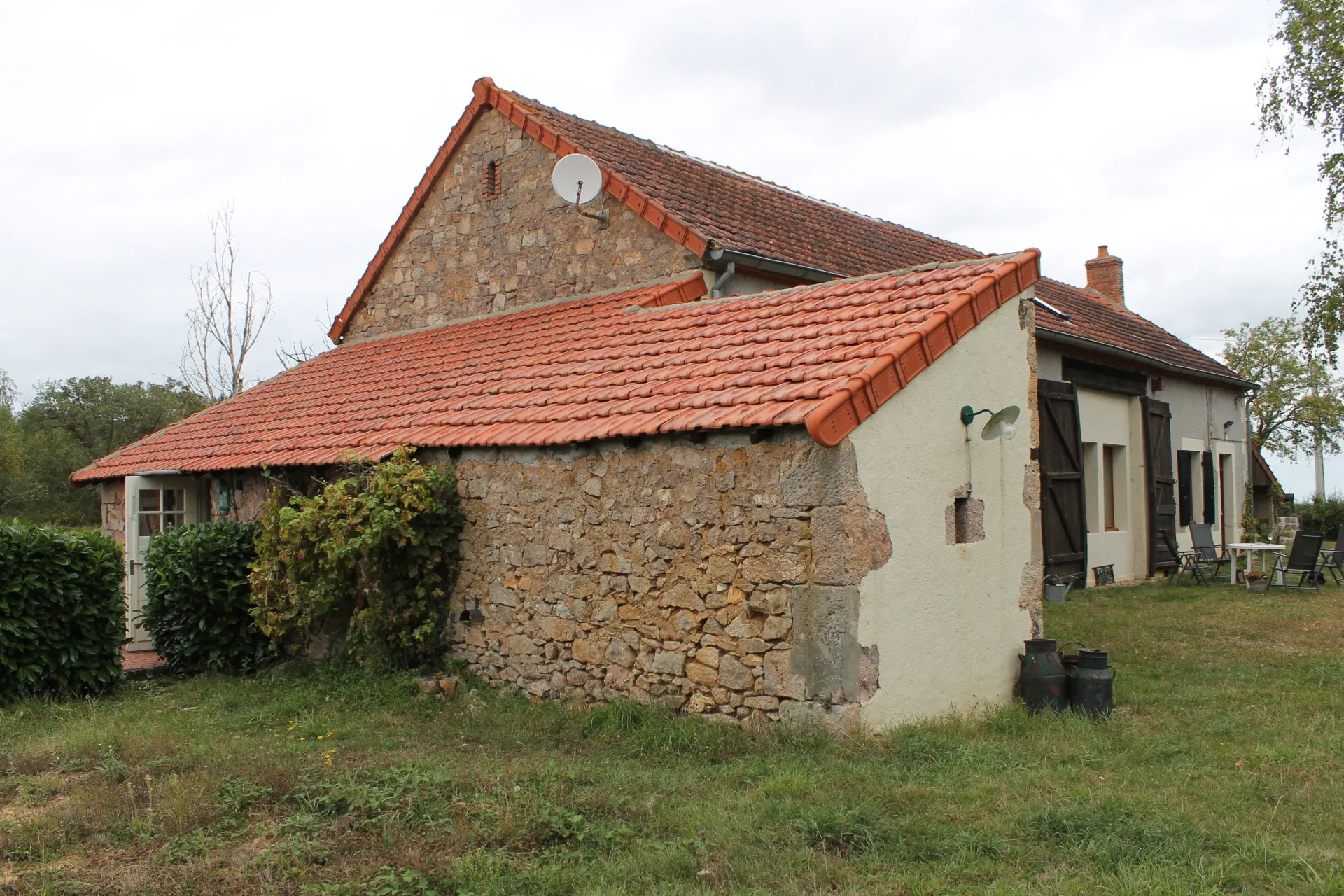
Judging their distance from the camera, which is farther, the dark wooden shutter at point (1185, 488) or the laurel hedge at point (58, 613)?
the dark wooden shutter at point (1185, 488)

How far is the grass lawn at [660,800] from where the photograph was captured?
4.19 meters

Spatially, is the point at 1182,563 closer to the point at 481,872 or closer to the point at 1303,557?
the point at 1303,557

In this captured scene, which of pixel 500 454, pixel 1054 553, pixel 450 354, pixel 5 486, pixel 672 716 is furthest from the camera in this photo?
pixel 5 486

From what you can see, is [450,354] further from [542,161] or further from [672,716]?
[672,716]

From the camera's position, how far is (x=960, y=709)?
22.2 ft

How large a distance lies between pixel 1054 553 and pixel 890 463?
25.7ft

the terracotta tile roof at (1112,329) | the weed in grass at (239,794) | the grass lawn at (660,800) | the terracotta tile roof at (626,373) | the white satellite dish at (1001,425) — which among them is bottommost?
the grass lawn at (660,800)

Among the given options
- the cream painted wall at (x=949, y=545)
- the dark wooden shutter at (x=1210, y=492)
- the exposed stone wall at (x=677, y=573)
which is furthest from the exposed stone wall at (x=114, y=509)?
the dark wooden shutter at (x=1210, y=492)

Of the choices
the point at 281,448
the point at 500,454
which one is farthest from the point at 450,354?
the point at 500,454

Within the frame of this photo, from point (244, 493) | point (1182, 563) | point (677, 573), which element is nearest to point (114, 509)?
point (244, 493)

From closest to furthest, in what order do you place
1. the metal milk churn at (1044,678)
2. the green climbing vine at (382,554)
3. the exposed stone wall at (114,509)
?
1. the metal milk churn at (1044,678)
2. the green climbing vine at (382,554)
3. the exposed stone wall at (114,509)

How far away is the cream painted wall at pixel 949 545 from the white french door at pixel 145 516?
8.44 m

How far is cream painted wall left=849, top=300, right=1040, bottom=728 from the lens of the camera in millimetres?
6191

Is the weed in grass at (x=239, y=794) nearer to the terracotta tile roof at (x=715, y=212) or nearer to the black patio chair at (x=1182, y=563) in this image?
the terracotta tile roof at (x=715, y=212)
